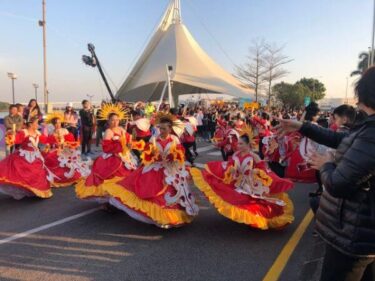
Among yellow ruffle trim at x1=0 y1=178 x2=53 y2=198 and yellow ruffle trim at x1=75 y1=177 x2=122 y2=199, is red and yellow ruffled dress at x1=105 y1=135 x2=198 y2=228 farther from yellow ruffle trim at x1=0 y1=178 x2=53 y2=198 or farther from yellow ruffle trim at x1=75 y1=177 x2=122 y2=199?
yellow ruffle trim at x1=0 y1=178 x2=53 y2=198

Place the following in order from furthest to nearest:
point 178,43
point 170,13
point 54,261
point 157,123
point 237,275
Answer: point 170,13 → point 178,43 → point 157,123 → point 54,261 → point 237,275

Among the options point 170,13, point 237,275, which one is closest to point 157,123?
point 237,275

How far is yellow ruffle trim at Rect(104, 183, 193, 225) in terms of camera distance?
5305mm

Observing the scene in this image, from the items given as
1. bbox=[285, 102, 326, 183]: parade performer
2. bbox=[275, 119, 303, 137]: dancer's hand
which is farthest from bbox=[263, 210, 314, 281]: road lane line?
bbox=[275, 119, 303, 137]: dancer's hand

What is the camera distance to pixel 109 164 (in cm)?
670

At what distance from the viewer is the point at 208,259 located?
457 centimetres

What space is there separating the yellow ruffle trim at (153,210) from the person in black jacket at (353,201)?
10.7 ft

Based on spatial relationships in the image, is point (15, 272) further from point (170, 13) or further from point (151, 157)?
point (170, 13)

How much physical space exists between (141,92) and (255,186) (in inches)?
1549

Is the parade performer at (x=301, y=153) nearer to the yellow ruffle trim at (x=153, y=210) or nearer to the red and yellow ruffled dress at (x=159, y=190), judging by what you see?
the red and yellow ruffled dress at (x=159, y=190)

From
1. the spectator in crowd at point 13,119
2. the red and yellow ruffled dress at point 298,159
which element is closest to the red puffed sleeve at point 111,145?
the red and yellow ruffled dress at point 298,159

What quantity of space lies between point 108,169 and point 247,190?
2.44 m

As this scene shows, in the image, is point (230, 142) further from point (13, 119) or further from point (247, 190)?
point (13, 119)

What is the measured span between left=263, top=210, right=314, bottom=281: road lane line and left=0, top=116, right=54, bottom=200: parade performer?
4.71 metres
